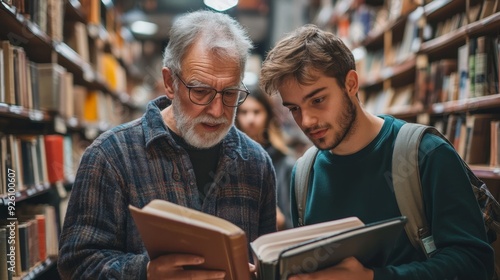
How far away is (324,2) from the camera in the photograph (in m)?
6.82

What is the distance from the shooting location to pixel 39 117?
2572 millimetres

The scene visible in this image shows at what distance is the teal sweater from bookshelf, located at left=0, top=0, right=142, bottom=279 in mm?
1298

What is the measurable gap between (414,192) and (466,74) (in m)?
1.39

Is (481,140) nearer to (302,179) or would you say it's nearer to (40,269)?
(302,179)

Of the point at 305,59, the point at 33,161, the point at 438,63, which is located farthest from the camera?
the point at 438,63

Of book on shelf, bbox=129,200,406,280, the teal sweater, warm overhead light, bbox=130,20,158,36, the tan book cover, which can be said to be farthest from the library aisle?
warm overhead light, bbox=130,20,158,36

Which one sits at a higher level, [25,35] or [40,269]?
[25,35]

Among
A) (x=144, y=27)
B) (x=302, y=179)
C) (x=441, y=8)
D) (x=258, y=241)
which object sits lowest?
(x=258, y=241)

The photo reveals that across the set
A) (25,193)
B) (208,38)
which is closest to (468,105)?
(208,38)

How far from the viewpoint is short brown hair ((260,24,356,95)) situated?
58.3 inches

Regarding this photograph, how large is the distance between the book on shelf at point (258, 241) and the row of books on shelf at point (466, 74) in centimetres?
137

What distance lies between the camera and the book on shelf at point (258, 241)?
108 cm

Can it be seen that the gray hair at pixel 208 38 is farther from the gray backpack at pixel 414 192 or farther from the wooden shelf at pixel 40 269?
the wooden shelf at pixel 40 269

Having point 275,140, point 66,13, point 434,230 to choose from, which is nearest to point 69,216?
point 434,230
